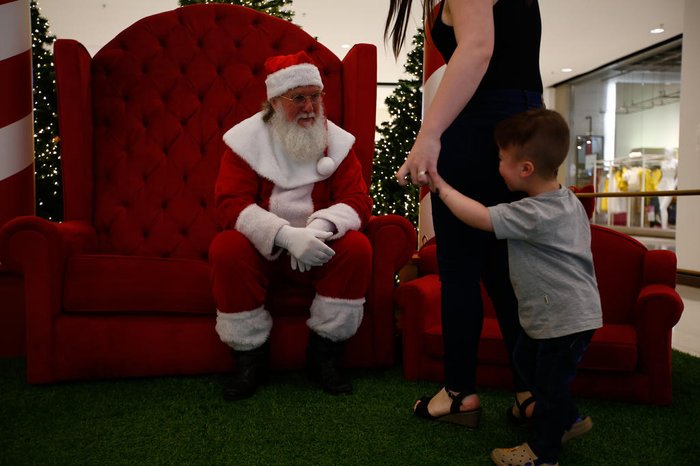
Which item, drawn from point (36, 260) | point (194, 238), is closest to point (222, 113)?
point (194, 238)

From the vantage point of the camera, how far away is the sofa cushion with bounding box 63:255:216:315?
80.9 inches

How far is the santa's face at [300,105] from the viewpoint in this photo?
219cm

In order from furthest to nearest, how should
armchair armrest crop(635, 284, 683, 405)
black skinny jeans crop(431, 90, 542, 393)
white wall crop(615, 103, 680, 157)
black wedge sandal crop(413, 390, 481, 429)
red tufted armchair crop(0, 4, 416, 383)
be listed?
white wall crop(615, 103, 680, 157), red tufted armchair crop(0, 4, 416, 383), armchair armrest crop(635, 284, 683, 405), black wedge sandal crop(413, 390, 481, 429), black skinny jeans crop(431, 90, 542, 393)

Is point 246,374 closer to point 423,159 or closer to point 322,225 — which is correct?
point 322,225

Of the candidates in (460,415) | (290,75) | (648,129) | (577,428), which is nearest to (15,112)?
(290,75)

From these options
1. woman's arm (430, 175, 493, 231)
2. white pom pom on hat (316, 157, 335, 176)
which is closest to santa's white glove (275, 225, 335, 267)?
white pom pom on hat (316, 157, 335, 176)

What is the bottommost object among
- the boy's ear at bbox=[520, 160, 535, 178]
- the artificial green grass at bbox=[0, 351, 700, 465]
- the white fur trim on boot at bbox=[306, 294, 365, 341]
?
the artificial green grass at bbox=[0, 351, 700, 465]

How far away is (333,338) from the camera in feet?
6.57

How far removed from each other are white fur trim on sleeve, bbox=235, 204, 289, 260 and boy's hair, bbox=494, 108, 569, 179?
0.93 m

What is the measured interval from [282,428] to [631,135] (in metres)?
12.7

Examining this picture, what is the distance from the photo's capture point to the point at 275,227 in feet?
6.39

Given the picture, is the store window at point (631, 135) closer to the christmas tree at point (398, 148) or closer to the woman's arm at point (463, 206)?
the christmas tree at point (398, 148)

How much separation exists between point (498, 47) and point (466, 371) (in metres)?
0.92

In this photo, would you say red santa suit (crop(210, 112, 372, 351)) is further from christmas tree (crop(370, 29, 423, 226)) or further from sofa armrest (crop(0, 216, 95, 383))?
christmas tree (crop(370, 29, 423, 226))
